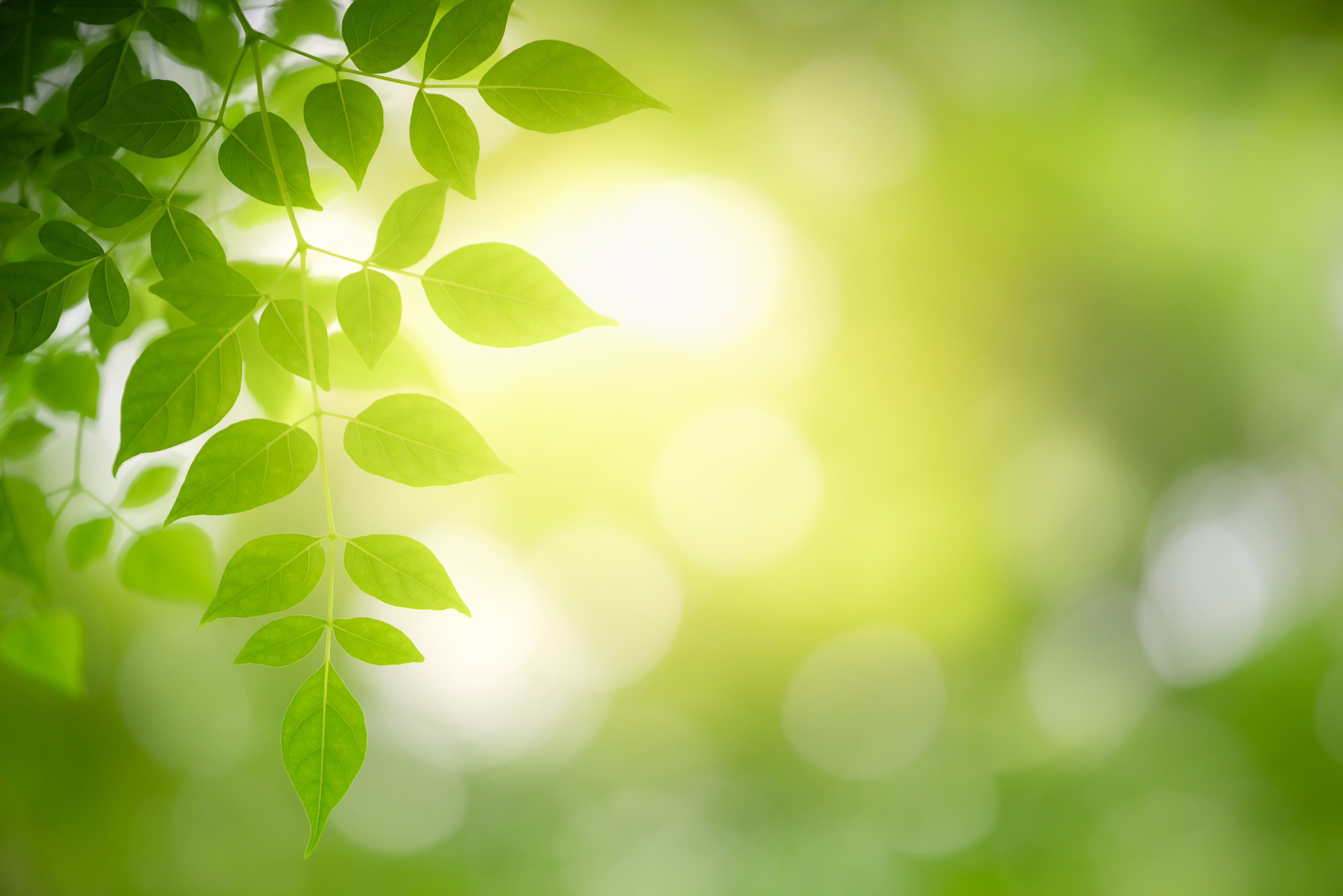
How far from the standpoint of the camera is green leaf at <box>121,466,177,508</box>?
0.97 ft

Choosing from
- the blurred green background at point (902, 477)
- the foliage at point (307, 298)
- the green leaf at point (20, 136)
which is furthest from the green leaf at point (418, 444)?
the blurred green background at point (902, 477)

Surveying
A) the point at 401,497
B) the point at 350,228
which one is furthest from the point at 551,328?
the point at 401,497

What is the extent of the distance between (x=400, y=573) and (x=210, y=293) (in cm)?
8

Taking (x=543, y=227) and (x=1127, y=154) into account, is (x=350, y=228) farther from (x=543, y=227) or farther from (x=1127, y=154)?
(x=1127, y=154)

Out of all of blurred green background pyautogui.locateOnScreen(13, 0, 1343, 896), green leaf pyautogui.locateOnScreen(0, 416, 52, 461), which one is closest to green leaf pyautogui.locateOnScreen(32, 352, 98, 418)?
green leaf pyautogui.locateOnScreen(0, 416, 52, 461)

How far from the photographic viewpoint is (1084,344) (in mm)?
→ 973

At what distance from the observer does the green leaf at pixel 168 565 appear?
11.1 inches

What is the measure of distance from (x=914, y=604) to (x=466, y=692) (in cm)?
64

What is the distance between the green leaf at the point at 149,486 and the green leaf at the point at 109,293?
0.50 feet

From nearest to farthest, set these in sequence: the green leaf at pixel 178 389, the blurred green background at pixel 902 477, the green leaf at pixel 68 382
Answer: the green leaf at pixel 178 389
the green leaf at pixel 68 382
the blurred green background at pixel 902 477

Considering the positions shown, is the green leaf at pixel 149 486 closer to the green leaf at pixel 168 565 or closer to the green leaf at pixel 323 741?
the green leaf at pixel 168 565

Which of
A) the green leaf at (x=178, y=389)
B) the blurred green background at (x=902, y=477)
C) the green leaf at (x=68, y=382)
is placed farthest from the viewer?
the blurred green background at (x=902, y=477)

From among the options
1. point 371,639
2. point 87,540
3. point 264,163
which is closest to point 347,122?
point 264,163

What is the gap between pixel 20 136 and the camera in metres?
0.17
